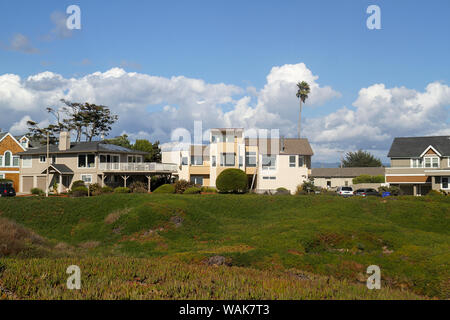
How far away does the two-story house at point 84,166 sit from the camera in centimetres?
5191

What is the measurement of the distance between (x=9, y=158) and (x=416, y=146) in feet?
196

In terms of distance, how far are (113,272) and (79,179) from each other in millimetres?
46693

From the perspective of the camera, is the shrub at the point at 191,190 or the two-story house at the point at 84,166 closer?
the shrub at the point at 191,190

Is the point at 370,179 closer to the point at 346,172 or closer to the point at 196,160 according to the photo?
the point at 346,172

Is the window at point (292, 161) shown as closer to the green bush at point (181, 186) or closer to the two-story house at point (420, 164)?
the two-story house at point (420, 164)

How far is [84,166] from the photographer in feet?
174

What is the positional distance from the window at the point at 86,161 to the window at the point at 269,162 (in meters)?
22.9

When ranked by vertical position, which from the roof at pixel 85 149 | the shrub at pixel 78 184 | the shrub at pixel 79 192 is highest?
the roof at pixel 85 149

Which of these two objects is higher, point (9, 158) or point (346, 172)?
point (9, 158)

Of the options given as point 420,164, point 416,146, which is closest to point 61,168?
point 420,164

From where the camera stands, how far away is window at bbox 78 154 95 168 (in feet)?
173

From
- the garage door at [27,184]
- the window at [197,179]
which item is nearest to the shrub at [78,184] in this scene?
the garage door at [27,184]
